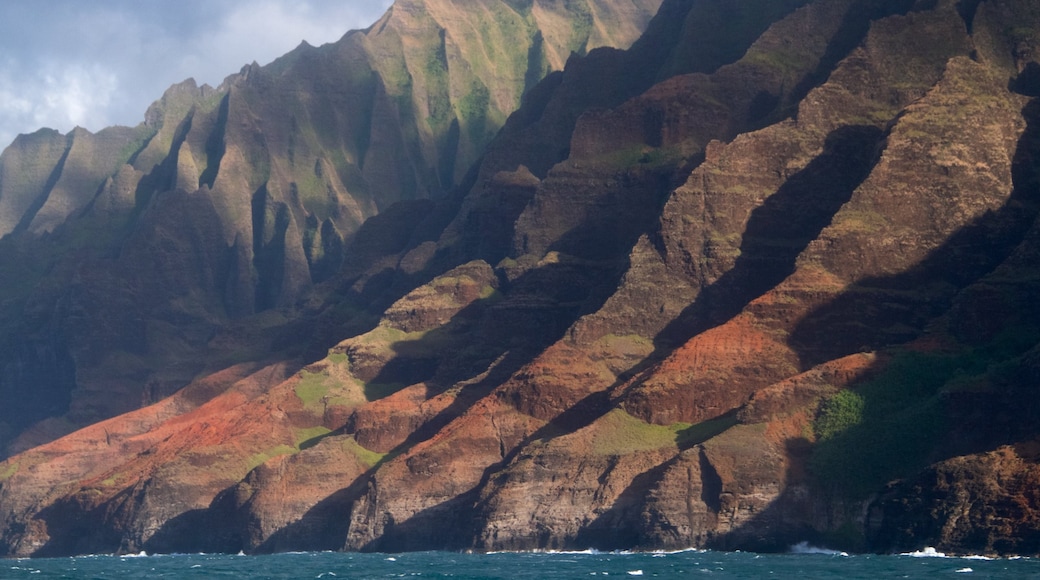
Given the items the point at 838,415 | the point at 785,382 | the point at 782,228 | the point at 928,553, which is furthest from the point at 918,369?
the point at 782,228

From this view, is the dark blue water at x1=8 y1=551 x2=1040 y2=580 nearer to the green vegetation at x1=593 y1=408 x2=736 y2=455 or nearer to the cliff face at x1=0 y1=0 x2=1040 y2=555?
the cliff face at x1=0 y1=0 x2=1040 y2=555

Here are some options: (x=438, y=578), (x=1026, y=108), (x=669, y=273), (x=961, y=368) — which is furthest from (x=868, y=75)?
(x=438, y=578)

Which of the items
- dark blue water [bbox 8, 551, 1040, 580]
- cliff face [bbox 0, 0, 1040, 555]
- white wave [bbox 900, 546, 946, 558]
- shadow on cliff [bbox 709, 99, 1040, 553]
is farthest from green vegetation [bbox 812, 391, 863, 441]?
white wave [bbox 900, 546, 946, 558]

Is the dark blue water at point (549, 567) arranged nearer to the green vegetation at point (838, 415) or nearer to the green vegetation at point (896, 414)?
the green vegetation at point (896, 414)

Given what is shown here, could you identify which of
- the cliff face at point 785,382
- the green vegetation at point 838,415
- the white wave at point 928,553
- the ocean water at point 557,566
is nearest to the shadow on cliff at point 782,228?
the cliff face at point 785,382

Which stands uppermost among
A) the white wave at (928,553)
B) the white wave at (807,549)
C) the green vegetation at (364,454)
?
the green vegetation at (364,454)

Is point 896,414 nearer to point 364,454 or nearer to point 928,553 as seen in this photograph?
point 928,553
